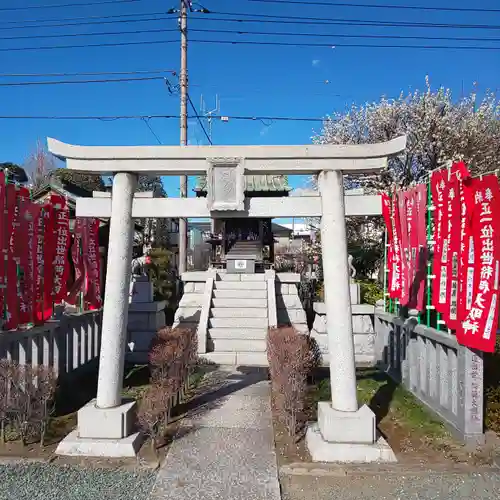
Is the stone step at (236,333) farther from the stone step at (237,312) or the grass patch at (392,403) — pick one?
the grass patch at (392,403)

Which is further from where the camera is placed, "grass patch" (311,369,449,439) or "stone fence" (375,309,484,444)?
"grass patch" (311,369,449,439)

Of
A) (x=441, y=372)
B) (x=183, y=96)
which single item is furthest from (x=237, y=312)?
(x=183, y=96)

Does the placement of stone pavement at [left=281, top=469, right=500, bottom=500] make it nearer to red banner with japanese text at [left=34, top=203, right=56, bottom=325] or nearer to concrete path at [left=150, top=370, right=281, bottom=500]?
concrete path at [left=150, top=370, right=281, bottom=500]

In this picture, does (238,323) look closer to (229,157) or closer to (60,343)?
(60,343)

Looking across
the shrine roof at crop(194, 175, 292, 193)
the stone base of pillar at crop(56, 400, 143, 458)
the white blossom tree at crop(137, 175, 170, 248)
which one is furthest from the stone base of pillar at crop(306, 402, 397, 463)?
the white blossom tree at crop(137, 175, 170, 248)

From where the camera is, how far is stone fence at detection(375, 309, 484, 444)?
4.80 meters

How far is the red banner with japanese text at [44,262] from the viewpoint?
637 cm

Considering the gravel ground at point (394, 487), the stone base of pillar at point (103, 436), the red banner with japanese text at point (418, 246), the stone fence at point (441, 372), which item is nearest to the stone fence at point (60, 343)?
the stone base of pillar at point (103, 436)

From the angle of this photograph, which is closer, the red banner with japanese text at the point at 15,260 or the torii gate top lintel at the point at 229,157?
the torii gate top lintel at the point at 229,157

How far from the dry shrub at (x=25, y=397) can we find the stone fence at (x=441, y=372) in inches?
191

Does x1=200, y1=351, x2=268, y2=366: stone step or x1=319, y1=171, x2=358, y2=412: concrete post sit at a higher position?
x1=319, y1=171, x2=358, y2=412: concrete post

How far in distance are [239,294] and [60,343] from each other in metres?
6.50

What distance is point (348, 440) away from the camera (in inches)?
181

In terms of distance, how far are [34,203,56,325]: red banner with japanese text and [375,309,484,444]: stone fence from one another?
5739 millimetres
